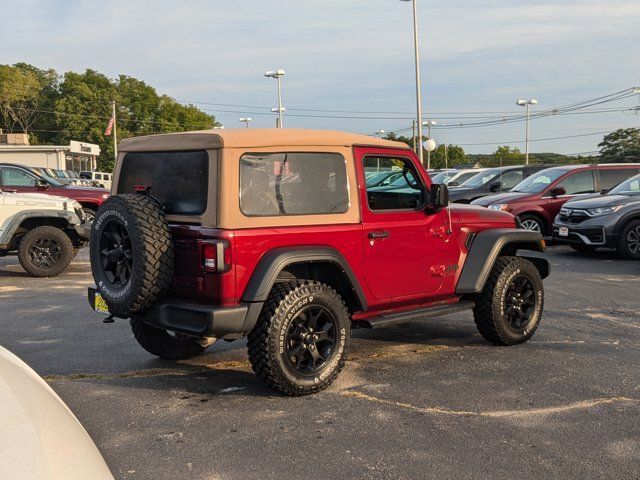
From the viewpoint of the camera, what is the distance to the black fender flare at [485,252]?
18.4ft

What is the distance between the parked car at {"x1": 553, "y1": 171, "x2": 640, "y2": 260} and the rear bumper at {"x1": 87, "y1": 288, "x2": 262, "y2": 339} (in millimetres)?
8947

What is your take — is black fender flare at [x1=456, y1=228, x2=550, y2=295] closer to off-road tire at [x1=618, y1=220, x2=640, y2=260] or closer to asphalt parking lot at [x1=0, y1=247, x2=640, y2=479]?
asphalt parking lot at [x1=0, y1=247, x2=640, y2=479]

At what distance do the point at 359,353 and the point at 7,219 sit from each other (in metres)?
6.48

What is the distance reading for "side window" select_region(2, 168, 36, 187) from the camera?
13078 mm

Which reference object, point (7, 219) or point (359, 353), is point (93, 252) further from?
point (7, 219)

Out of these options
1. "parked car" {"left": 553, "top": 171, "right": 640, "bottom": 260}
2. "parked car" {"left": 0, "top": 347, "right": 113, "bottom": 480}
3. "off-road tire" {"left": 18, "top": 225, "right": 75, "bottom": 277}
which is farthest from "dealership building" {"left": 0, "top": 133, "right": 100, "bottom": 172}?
"parked car" {"left": 0, "top": 347, "right": 113, "bottom": 480}

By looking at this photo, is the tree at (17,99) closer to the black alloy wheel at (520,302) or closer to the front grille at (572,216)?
the front grille at (572,216)

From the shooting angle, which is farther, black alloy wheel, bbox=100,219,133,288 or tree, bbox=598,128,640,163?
tree, bbox=598,128,640,163

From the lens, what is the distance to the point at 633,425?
3.99 m

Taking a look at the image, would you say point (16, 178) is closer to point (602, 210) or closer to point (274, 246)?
point (274, 246)

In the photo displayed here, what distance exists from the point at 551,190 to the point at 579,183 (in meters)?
0.78

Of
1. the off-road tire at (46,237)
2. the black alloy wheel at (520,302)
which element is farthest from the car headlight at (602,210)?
the off-road tire at (46,237)

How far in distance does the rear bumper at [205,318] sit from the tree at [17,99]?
250 ft

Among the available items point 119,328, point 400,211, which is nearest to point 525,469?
point 400,211
